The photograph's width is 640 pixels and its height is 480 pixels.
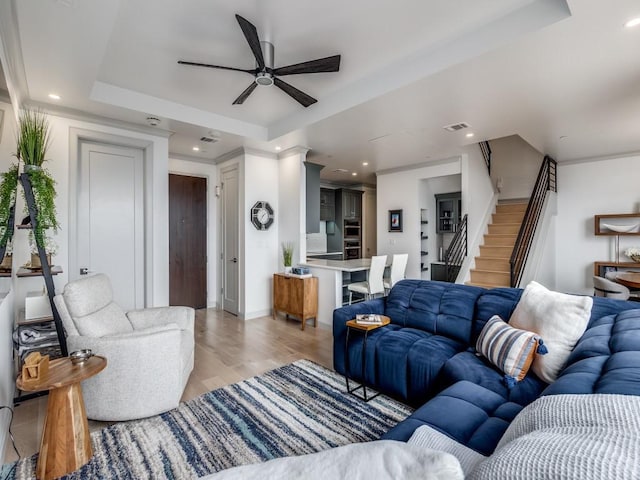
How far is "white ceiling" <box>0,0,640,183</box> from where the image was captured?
220 centimetres

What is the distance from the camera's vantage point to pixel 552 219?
597 centimetres

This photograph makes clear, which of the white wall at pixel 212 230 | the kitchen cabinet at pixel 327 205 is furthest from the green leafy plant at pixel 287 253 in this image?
the kitchen cabinet at pixel 327 205

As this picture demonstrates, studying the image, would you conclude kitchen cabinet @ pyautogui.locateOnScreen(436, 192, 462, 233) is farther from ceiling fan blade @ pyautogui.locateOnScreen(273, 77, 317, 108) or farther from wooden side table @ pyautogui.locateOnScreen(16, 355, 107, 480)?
wooden side table @ pyautogui.locateOnScreen(16, 355, 107, 480)

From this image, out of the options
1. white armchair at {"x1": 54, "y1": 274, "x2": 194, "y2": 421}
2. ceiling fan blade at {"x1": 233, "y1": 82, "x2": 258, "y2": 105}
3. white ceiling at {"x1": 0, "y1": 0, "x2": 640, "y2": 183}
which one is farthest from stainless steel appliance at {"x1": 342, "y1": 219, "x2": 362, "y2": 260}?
white armchair at {"x1": 54, "y1": 274, "x2": 194, "y2": 421}

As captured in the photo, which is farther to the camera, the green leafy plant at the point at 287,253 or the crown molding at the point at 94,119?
the green leafy plant at the point at 287,253

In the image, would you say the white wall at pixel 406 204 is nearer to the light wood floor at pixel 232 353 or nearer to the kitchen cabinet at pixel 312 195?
the kitchen cabinet at pixel 312 195

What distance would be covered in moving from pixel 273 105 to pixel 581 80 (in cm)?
305

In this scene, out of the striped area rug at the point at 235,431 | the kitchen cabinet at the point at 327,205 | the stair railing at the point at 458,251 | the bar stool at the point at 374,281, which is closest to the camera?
the striped area rug at the point at 235,431

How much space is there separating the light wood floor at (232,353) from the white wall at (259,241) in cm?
32

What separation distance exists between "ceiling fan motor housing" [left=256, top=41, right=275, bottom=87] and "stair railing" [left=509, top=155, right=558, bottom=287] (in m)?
3.70

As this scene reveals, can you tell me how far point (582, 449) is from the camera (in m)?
0.65

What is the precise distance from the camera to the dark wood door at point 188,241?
17.4 feet

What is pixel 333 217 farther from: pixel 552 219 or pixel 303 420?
pixel 303 420

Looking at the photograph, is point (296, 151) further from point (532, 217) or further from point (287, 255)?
point (532, 217)
